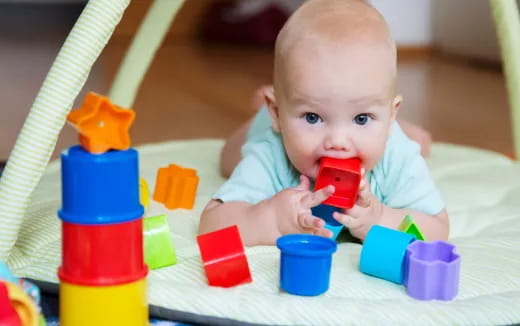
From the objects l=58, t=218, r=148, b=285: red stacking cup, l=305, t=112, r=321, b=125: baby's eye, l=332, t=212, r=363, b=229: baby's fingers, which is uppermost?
l=305, t=112, r=321, b=125: baby's eye

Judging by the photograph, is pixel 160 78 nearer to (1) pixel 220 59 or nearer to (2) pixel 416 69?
(1) pixel 220 59

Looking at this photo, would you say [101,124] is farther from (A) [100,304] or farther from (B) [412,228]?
(B) [412,228]

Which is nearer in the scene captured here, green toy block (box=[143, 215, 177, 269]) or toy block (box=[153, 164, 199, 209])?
green toy block (box=[143, 215, 177, 269])

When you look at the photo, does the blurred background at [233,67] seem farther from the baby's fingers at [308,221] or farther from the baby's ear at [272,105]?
the baby's fingers at [308,221]

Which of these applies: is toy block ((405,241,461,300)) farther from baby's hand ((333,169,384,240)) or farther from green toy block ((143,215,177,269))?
green toy block ((143,215,177,269))

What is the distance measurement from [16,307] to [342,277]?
32cm

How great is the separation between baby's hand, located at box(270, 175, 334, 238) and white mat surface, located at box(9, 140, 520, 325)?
0.04 meters

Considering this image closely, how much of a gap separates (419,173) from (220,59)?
2475 mm

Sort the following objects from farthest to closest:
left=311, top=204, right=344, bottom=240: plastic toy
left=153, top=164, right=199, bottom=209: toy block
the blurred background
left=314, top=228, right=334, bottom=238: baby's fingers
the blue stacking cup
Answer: the blurred background
left=153, top=164, right=199, bottom=209: toy block
left=311, top=204, right=344, bottom=240: plastic toy
left=314, top=228, right=334, bottom=238: baby's fingers
the blue stacking cup

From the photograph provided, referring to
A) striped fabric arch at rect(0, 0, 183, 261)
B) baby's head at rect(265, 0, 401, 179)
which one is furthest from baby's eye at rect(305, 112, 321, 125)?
striped fabric arch at rect(0, 0, 183, 261)

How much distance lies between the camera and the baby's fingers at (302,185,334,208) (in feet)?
2.71

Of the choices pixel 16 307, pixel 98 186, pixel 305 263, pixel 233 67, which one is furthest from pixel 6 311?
pixel 233 67

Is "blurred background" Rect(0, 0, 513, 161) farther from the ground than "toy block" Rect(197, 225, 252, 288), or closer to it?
closer to it

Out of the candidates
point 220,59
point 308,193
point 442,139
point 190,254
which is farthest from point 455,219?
point 220,59
